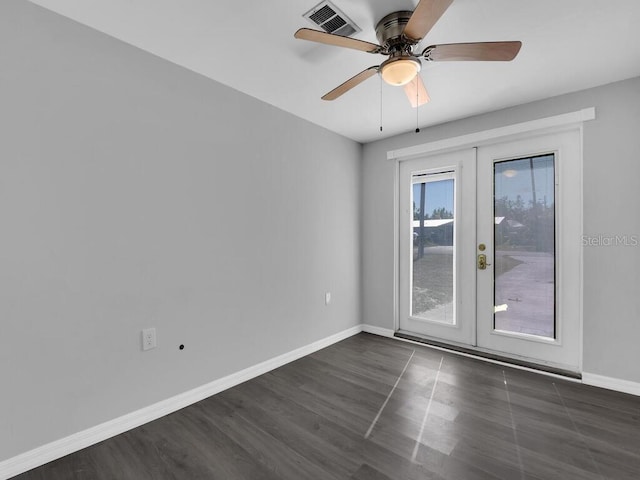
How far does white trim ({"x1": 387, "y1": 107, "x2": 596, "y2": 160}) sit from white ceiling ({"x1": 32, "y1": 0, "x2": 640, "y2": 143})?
0.21 meters

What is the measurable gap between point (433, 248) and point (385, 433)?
215cm

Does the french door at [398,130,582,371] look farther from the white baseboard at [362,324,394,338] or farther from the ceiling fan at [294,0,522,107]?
the ceiling fan at [294,0,522,107]

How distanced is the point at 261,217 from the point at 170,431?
169 centimetres

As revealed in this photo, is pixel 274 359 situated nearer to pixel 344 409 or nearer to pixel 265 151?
pixel 344 409

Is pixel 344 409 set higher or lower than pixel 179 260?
lower

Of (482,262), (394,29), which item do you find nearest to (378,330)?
(482,262)

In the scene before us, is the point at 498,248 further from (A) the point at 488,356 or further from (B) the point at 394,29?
(B) the point at 394,29

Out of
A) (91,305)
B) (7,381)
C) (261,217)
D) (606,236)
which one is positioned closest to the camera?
(7,381)

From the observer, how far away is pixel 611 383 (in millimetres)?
2477

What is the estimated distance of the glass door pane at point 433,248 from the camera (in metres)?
3.43

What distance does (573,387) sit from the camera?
2.52m

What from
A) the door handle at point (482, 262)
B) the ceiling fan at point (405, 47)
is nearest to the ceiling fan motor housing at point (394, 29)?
the ceiling fan at point (405, 47)

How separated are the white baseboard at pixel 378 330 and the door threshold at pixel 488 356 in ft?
0.22

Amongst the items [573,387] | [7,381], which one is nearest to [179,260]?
[7,381]
